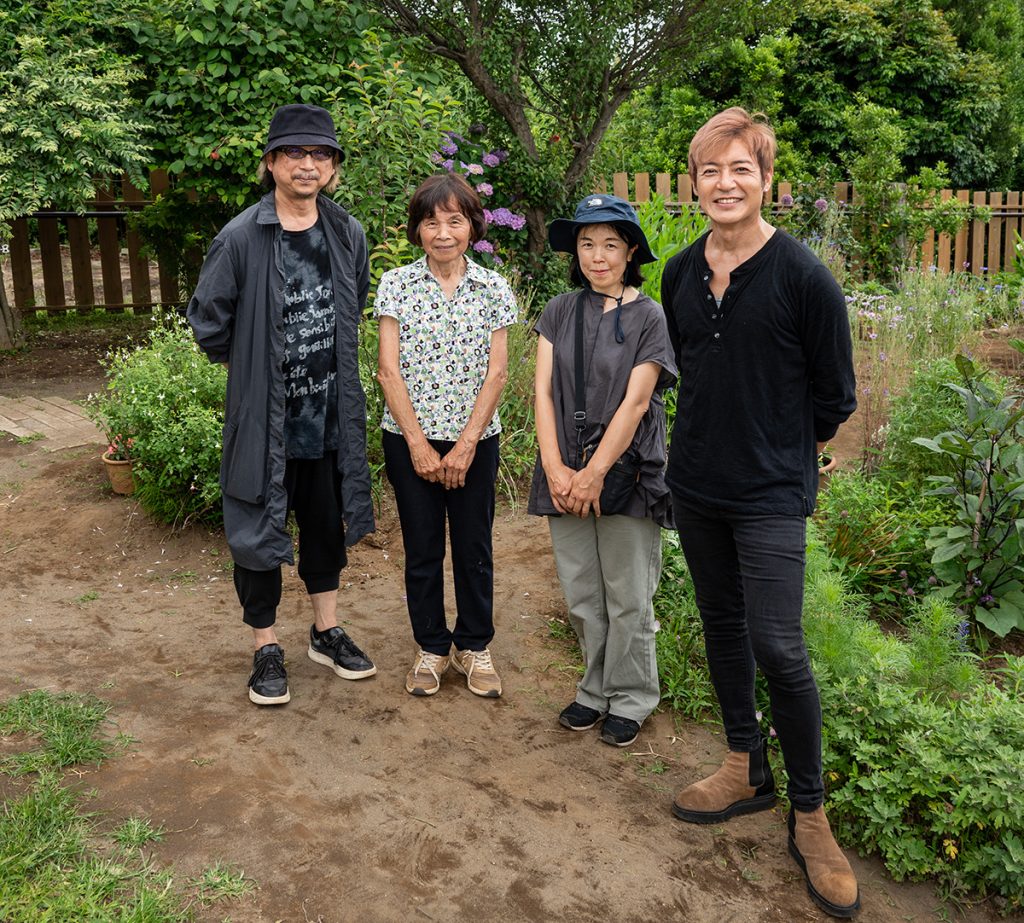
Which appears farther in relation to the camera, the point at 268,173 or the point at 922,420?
the point at 922,420

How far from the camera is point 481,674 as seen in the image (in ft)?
12.9

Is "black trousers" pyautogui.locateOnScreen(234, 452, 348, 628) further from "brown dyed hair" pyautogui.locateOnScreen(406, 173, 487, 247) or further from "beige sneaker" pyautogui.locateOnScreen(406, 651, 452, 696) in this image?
"brown dyed hair" pyautogui.locateOnScreen(406, 173, 487, 247)

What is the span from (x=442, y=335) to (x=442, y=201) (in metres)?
0.45

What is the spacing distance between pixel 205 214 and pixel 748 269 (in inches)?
284

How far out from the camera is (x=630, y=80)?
345 inches

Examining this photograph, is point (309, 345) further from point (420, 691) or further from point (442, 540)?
point (420, 691)

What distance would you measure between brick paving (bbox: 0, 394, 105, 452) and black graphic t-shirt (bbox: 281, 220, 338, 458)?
3.18m

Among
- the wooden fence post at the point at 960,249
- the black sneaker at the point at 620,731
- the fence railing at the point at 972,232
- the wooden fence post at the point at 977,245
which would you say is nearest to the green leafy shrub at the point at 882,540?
the black sneaker at the point at 620,731

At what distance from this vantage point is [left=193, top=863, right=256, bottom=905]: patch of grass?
2.73 metres

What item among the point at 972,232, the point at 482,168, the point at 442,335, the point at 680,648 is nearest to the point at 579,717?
the point at 680,648

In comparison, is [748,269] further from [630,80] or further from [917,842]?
[630,80]

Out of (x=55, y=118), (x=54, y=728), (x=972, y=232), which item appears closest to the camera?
(x=54, y=728)

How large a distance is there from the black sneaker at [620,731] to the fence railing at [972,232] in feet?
25.0

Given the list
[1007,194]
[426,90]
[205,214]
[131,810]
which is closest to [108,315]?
[205,214]
